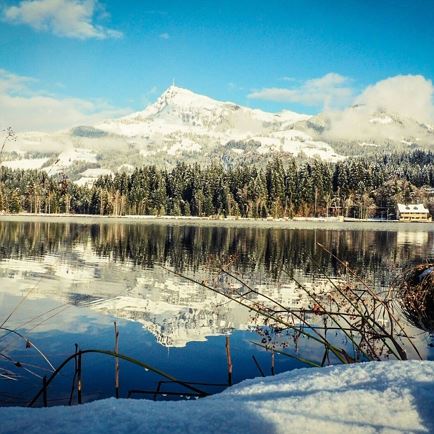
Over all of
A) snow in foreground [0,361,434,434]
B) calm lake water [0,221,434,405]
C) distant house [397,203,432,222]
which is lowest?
calm lake water [0,221,434,405]

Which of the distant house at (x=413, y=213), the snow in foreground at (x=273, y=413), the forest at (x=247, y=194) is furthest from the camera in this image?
the distant house at (x=413, y=213)

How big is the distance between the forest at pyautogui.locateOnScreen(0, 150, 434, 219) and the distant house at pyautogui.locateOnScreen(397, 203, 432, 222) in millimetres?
3757

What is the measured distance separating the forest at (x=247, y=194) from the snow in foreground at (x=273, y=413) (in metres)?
117

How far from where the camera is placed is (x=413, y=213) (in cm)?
12294

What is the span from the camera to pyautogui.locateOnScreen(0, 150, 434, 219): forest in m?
121

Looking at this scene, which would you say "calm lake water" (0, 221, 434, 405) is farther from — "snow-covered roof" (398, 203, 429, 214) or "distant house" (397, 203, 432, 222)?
"snow-covered roof" (398, 203, 429, 214)

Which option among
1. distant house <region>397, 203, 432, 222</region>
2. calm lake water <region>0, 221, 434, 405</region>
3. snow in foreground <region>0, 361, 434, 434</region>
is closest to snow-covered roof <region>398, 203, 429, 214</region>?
distant house <region>397, 203, 432, 222</region>

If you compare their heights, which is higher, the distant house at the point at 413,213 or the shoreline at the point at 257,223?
the distant house at the point at 413,213

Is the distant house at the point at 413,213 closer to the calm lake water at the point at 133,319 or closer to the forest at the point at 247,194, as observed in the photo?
the forest at the point at 247,194

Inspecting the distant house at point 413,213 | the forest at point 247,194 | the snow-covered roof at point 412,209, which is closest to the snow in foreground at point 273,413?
the forest at point 247,194

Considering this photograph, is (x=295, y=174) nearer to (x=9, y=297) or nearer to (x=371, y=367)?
(x=9, y=297)

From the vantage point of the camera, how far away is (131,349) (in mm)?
9492

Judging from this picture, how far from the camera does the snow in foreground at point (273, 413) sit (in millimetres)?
1521

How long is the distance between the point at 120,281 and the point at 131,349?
939cm
